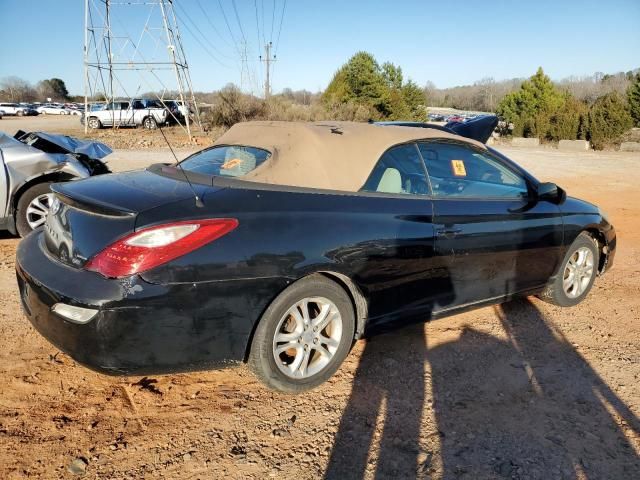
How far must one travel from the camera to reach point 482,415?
2.79m

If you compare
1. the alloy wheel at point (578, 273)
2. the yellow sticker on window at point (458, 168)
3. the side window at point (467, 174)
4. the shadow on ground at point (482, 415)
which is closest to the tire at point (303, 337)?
the shadow on ground at point (482, 415)

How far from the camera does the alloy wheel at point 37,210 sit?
5.69 metres

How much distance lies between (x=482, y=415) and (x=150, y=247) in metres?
1.99

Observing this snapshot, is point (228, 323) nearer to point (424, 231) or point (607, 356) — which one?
point (424, 231)

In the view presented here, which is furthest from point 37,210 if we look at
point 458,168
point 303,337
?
point 458,168

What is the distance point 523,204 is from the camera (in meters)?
3.92

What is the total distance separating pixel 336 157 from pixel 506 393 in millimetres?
1788

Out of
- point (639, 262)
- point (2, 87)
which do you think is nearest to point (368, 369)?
point (639, 262)

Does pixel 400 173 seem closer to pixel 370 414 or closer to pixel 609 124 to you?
pixel 370 414

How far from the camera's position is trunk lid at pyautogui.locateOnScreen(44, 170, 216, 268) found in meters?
2.52

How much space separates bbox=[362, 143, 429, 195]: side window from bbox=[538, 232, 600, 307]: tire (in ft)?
5.52

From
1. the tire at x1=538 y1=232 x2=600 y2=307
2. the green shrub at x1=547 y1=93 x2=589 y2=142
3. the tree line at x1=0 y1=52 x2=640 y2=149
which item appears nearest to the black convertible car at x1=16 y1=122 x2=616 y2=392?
the tire at x1=538 y1=232 x2=600 y2=307

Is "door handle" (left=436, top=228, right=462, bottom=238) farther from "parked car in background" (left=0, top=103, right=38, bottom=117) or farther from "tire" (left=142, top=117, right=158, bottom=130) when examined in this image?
"parked car in background" (left=0, top=103, right=38, bottom=117)

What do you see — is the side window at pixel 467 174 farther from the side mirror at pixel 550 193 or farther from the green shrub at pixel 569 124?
the green shrub at pixel 569 124
